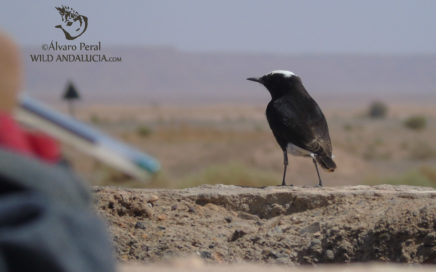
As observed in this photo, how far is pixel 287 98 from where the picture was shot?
1157cm

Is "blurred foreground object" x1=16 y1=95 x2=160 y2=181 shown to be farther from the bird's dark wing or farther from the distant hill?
the distant hill

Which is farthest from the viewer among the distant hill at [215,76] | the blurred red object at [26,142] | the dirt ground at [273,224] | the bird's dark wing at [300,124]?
the distant hill at [215,76]

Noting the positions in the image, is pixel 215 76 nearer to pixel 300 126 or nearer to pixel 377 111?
pixel 377 111

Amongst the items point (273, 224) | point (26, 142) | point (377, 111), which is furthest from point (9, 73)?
point (377, 111)

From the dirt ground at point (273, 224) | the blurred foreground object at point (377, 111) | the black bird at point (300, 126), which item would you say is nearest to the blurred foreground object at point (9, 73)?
the dirt ground at point (273, 224)

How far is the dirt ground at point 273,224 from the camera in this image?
26.2 feet

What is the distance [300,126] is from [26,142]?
28.9 ft

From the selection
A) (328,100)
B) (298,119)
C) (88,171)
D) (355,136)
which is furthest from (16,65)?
(328,100)

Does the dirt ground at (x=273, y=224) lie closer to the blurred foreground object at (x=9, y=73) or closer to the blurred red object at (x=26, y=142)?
the blurred red object at (x=26, y=142)

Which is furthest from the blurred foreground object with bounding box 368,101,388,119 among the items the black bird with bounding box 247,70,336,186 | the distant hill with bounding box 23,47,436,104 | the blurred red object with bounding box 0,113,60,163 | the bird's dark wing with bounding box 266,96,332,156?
the blurred red object with bounding box 0,113,60,163

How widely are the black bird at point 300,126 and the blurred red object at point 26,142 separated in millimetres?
8719

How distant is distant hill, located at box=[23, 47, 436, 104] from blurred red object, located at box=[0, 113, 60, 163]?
12567 centimetres

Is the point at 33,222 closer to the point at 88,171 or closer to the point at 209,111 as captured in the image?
the point at 88,171

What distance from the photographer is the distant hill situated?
14212 cm
